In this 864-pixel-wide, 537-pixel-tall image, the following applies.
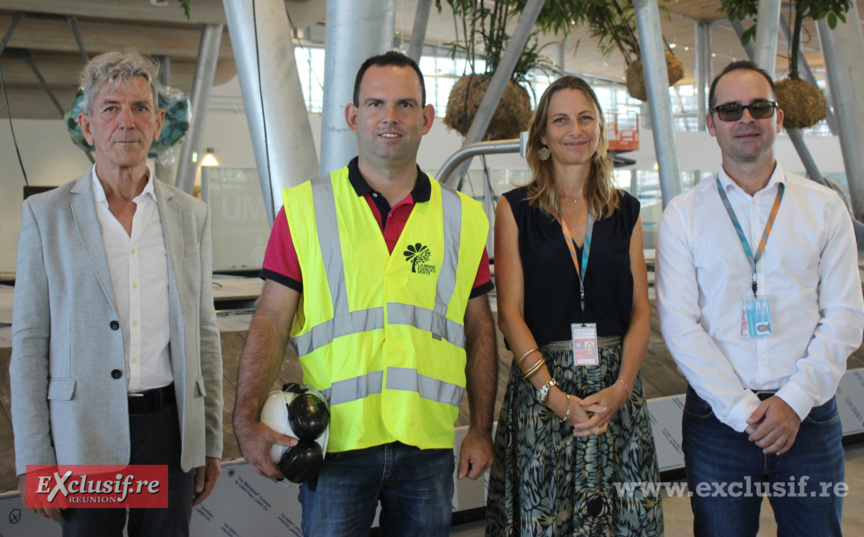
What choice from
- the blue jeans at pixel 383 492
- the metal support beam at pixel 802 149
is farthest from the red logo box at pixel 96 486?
the metal support beam at pixel 802 149

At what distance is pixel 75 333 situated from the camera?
6.34 feet

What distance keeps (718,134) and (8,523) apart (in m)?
2.79

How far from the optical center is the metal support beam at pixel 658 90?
6.41 meters

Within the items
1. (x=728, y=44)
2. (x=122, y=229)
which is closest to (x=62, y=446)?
(x=122, y=229)

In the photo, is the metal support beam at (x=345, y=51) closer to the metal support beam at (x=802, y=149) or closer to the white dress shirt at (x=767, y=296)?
the white dress shirt at (x=767, y=296)

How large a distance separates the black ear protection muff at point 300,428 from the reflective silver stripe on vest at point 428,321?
0.93 ft

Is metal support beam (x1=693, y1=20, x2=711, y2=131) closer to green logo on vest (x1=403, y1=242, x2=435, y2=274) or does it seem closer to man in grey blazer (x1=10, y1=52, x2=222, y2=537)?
green logo on vest (x1=403, y1=242, x2=435, y2=274)

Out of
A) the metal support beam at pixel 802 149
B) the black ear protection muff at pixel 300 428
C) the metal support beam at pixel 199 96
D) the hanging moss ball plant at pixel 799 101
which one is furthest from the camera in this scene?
the metal support beam at pixel 802 149

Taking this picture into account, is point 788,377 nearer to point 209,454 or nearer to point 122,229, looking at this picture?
point 209,454

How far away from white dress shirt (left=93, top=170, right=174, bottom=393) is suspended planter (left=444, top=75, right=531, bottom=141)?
156 inches

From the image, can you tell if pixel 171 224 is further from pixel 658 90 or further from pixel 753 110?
pixel 658 90

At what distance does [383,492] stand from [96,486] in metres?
0.76

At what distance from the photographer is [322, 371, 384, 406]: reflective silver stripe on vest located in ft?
6.11

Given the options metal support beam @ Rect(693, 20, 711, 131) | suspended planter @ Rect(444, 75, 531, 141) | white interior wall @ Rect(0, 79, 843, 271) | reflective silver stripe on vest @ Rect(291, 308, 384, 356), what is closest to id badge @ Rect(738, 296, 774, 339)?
reflective silver stripe on vest @ Rect(291, 308, 384, 356)
